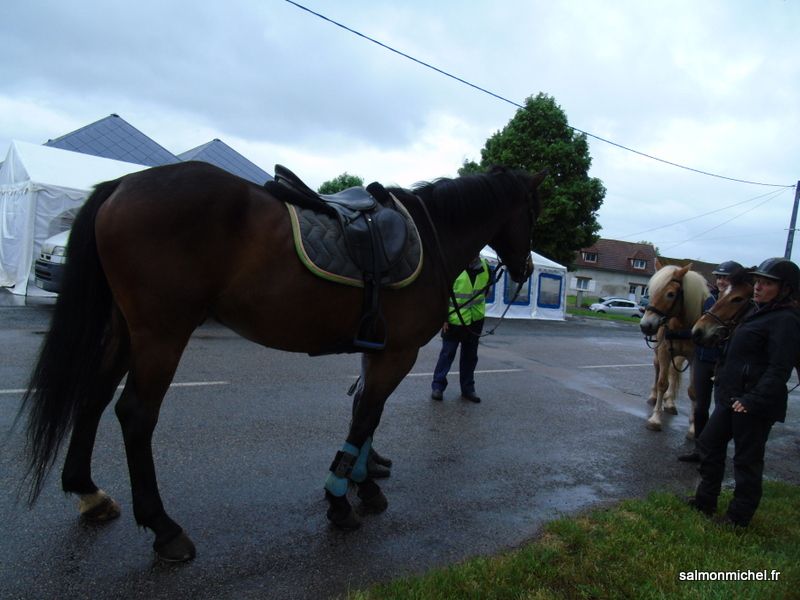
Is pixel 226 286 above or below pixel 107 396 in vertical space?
above

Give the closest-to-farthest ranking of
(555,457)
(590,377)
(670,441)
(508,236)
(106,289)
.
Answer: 1. (106,289)
2. (508,236)
3. (555,457)
4. (670,441)
5. (590,377)

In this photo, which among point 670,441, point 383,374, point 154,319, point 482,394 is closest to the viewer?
point 154,319

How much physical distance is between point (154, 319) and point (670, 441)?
545 centimetres

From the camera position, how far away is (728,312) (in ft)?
13.3

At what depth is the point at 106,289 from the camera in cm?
268

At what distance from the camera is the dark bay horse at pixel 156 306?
2488 millimetres

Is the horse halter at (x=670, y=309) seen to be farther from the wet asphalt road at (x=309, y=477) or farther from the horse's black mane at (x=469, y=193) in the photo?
the horse's black mane at (x=469, y=193)

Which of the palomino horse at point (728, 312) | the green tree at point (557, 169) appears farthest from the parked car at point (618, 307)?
the palomino horse at point (728, 312)

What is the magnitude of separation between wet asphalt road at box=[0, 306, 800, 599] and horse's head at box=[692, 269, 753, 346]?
4.36 ft

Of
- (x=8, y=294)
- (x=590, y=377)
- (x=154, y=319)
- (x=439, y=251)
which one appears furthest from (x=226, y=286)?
(x=8, y=294)

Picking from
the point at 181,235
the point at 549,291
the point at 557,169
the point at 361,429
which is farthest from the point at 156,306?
the point at 557,169

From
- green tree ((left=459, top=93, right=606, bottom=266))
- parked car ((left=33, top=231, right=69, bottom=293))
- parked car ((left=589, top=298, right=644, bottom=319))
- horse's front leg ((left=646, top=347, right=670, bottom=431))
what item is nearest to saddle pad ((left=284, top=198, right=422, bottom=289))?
horse's front leg ((left=646, top=347, right=670, bottom=431))

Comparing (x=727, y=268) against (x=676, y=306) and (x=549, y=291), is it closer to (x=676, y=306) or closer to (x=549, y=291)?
(x=676, y=306)

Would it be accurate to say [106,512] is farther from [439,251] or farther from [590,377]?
[590,377]
